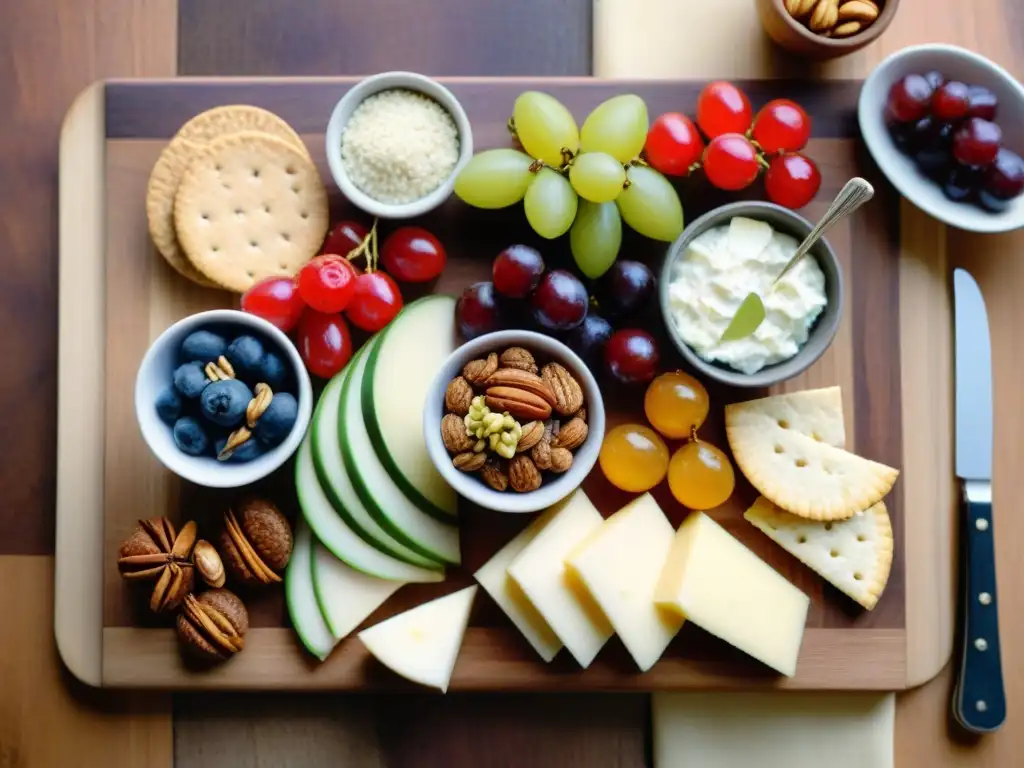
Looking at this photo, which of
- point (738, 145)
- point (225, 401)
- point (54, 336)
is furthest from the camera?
point (54, 336)

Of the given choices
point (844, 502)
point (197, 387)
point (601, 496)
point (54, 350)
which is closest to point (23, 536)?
point (54, 350)

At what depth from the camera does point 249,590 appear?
1101mm

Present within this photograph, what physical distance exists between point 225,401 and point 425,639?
0.38 meters

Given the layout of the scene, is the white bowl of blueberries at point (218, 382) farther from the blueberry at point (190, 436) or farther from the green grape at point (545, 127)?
the green grape at point (545, 127)

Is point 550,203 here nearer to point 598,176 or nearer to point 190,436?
point 598,176

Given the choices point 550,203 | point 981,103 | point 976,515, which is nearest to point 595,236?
point 550,203

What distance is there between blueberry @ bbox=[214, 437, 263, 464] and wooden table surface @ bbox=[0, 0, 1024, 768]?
340 mm

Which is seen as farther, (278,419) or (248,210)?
(248,210)

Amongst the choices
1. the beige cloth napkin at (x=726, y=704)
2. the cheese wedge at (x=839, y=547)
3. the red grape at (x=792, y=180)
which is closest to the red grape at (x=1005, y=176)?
the red grape at (x=792, y=180)

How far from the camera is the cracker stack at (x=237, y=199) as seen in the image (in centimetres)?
109

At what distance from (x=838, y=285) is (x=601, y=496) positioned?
387 millimetres

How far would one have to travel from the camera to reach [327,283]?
3.35 ft

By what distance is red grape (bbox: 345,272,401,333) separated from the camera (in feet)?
3.47

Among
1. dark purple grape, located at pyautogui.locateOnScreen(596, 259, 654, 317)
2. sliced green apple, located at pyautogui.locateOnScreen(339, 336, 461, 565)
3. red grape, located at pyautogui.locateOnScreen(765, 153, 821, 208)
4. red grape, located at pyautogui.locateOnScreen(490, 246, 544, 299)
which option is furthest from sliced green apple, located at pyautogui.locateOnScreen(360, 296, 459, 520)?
red grape, located at pyautogui.locateOnScreen(765, 153, 821, 208)
